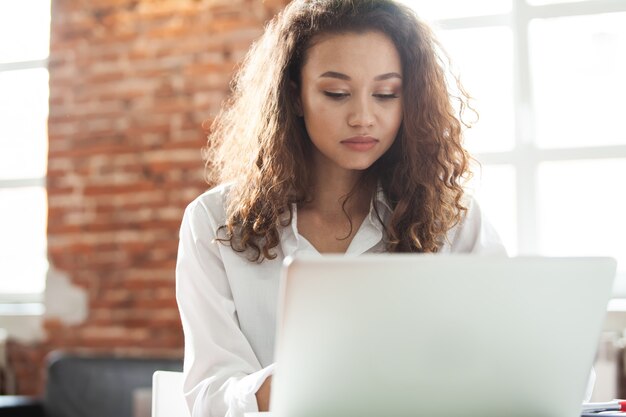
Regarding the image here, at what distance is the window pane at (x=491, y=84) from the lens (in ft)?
11.8

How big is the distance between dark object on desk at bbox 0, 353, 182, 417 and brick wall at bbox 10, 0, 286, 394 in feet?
2.42

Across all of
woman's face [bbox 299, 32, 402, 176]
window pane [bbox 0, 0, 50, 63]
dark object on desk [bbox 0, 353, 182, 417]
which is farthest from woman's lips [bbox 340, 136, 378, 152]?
window pane [bbox 0, 0, 50, 63]

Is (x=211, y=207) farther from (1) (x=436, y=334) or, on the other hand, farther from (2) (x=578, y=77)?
(2) (x=578, y=77)

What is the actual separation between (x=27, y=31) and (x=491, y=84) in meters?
2.43

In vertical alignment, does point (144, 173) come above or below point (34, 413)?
above

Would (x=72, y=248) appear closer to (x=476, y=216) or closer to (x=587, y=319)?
(x=476, y=216)

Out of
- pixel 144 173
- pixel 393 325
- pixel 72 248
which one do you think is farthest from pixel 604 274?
pixel 72 248

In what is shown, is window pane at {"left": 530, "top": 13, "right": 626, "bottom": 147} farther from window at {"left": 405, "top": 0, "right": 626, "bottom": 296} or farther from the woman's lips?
the woman's lips

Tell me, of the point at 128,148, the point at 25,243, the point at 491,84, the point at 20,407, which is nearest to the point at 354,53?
the point at 20,407

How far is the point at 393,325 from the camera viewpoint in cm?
91

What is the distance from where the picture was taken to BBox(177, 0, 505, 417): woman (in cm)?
159

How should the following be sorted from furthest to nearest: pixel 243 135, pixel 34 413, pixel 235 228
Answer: pixel 34 413 < pixel 243 135 < pixel 235 228

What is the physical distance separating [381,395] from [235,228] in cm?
77

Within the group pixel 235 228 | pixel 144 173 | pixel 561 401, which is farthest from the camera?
pixel 144 173
